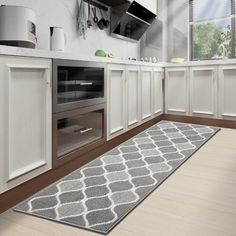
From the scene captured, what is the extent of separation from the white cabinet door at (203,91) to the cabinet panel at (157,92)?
1.44 feet

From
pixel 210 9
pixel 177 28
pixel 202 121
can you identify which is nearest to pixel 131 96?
pixel 202 121

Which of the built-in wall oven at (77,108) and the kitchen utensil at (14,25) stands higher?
the kitchen utensil at (14,25)

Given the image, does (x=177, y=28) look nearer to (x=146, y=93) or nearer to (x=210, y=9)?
(x=210, y=9)

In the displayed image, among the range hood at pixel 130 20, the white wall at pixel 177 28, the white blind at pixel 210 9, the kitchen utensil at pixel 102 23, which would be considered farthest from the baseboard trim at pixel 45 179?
the white blind at pixel 210 9

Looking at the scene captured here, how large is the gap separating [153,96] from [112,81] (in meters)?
1.27

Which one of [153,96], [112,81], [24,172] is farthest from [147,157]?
[153,96]

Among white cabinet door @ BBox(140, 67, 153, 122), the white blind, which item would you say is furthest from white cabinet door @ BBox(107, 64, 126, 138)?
the white blind

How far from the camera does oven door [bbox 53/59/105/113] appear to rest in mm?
1957

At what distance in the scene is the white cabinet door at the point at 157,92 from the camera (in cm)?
398

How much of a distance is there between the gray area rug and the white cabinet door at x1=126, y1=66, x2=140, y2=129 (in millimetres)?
259

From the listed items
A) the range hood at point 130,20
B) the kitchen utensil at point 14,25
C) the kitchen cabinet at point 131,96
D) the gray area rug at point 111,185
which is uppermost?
the range hood at point 130,20

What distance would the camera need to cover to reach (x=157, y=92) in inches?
163

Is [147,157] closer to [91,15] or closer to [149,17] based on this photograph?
[91,15]

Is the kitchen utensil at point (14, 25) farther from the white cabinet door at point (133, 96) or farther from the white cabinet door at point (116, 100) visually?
the white cabinet door at point (133, 96)
